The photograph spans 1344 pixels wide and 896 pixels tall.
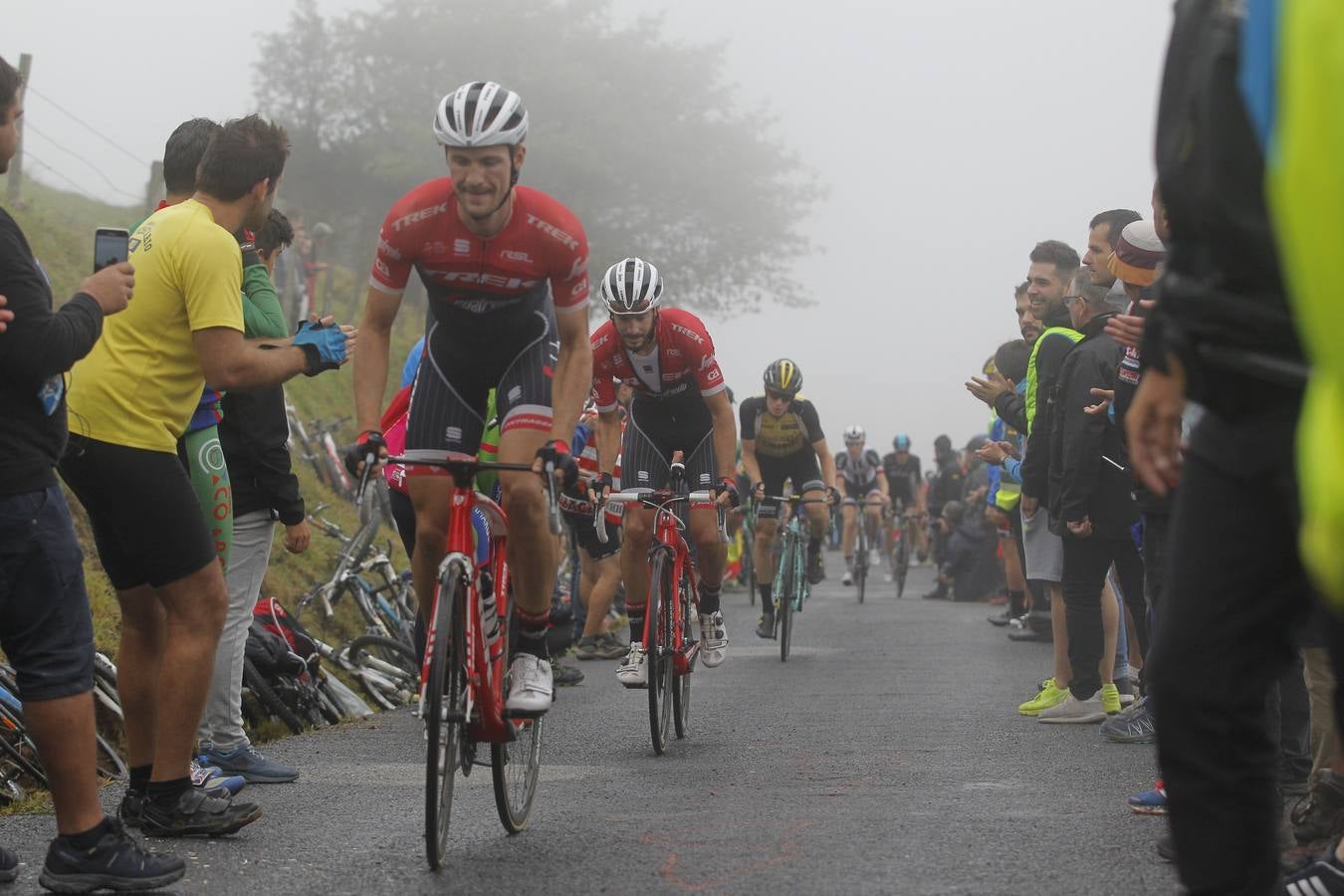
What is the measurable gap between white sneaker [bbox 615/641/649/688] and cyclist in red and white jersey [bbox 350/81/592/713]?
2.24 meters

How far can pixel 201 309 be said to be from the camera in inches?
215

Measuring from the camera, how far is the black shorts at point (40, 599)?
441cm

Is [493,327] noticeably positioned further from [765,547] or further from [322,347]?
[765,547]

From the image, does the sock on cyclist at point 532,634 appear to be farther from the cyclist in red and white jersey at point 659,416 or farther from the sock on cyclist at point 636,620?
the sock on cyclist at point 636,620

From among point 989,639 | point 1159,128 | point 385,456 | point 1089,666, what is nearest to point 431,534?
point 385,456

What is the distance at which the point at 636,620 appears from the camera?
9031mm

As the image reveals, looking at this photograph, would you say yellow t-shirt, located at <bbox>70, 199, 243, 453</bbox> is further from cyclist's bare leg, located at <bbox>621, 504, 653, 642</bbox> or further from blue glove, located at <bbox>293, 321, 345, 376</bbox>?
cyclist's bare leg, located at <bbox>621, 504, 653, 642</bbox>

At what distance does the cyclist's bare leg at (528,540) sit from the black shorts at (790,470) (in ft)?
28.7

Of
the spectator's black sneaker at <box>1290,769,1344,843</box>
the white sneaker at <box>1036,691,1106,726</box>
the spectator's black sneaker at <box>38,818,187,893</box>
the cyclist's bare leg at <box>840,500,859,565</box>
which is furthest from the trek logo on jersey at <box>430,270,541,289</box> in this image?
the cyclist's bare leg at <box>840,500,859,565</box>

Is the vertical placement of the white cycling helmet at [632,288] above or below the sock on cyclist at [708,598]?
above

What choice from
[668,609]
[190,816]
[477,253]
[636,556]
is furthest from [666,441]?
[190,816]

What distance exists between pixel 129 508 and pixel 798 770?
128 inches

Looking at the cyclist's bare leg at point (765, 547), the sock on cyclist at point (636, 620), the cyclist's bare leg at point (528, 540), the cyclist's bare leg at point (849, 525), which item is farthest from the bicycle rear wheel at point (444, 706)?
the cyclist's bare leg at point (849, 525)

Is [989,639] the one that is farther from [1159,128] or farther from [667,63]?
[667,63]
